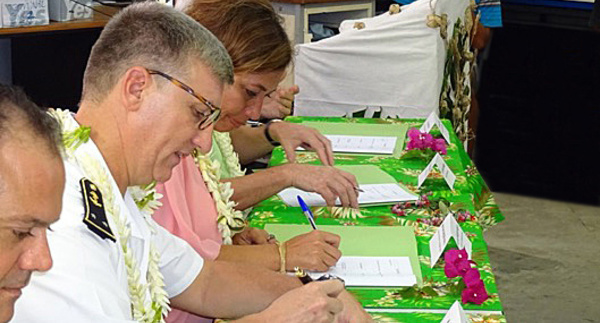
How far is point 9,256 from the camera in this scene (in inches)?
40.9

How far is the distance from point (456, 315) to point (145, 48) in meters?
0.70

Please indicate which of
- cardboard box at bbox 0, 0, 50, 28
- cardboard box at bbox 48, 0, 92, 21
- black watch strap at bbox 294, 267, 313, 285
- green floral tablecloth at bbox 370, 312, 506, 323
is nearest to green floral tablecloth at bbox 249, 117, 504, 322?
green floral tablecloth at bbox 370, 312, 506, 323

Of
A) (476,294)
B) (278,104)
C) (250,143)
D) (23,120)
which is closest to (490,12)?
(278,104)

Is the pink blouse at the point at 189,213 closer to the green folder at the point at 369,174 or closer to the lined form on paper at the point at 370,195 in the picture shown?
the lined form on paper at the point at 370,195

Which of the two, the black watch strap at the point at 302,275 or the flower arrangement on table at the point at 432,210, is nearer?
the black watch strap at the point at 302,275

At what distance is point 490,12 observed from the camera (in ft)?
15.8

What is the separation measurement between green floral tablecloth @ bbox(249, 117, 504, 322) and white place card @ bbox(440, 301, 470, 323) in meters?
0.10

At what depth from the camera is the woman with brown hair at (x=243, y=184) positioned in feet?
7.05

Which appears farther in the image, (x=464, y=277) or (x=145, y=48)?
(x=464, y=277)

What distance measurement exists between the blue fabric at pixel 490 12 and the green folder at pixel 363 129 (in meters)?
1.66

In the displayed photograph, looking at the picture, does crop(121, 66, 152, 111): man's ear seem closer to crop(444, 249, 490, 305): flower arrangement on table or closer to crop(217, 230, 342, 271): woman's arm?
crop(217, 230, 342, 271): woman's arm

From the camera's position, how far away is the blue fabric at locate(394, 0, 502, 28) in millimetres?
4797

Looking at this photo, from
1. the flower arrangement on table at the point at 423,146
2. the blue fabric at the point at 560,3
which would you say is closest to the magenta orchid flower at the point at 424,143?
the flower arrangement on table at the point at 423,146

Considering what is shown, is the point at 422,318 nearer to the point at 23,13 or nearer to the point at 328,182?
the point at 328,182
